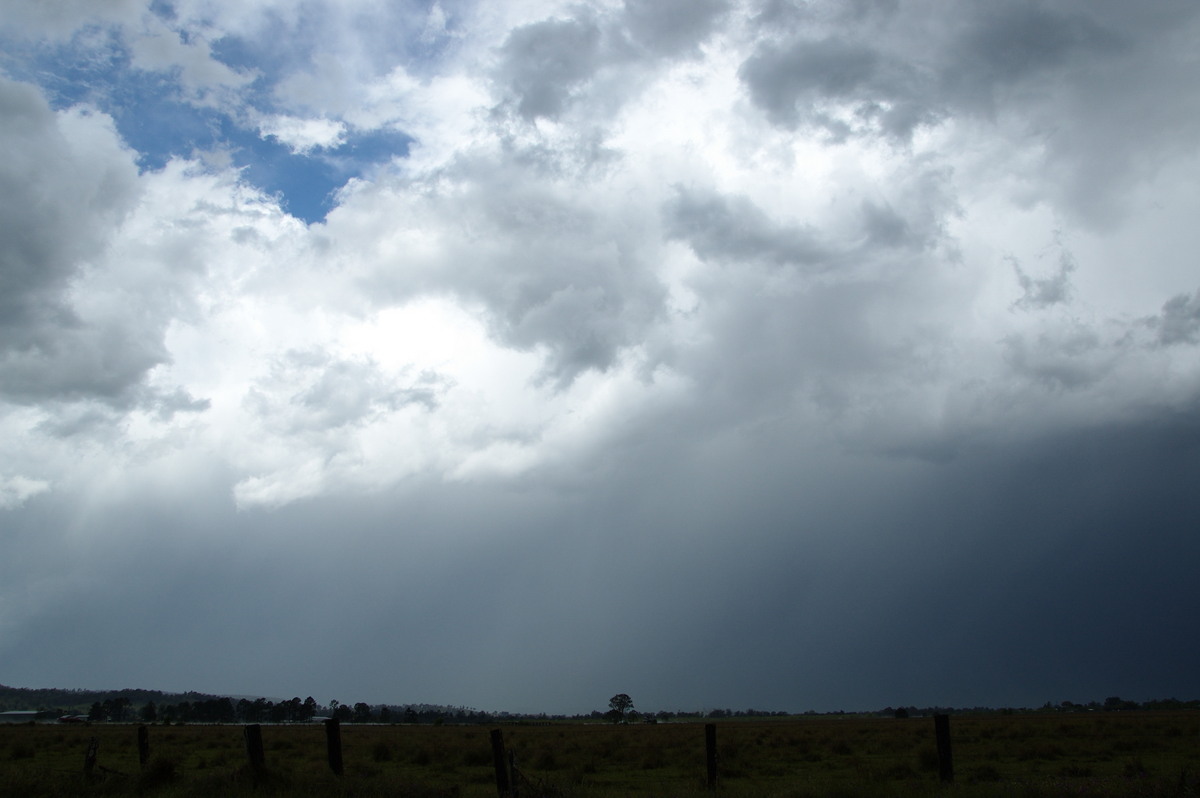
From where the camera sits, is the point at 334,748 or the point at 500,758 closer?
the point at 500,758

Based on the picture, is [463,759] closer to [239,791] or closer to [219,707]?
[239,791]

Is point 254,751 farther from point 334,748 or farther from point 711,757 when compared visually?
point 711,757

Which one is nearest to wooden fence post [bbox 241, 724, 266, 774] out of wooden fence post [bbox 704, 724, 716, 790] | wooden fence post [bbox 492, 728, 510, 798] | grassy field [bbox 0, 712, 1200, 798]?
grassy field [bbox 0, 712, 1200, 798]

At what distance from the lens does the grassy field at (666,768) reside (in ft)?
48.7

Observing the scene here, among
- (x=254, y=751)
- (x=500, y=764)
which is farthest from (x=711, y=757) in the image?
(x=254, y=751)

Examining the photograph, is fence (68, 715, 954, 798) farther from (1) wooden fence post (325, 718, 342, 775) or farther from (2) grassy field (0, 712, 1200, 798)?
(2) grassy field (0, 712, 1200, 798)

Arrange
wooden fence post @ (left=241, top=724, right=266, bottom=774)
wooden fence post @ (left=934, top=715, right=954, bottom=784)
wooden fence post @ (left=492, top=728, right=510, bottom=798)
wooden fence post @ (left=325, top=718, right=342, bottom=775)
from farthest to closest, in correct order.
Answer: wooden fence post @ (left=934, top=715, right=954, bottom=784) → wooden fence post @ (left=325, top=718, right=342, bottom=775) → wooden fence post @ (left=241, top=724, right=266, bottom=774) → wooden fence post @ (left=492, top=728, right=510, bottom=798)

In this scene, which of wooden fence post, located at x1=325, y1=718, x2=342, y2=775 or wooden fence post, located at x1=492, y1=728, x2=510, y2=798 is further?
wooden fence post, located at x1=325, y1=718, x2=342, y2=775

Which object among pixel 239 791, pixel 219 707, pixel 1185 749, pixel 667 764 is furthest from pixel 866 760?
pixel 219 707

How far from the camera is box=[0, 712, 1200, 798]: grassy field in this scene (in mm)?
14844

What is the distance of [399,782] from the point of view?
15141 millimetres

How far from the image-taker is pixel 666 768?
95.9 ft

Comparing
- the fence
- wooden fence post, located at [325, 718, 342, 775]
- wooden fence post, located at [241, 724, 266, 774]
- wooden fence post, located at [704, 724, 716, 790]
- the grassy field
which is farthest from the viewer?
wooden fence post, located at [704, 724, 716, 790]

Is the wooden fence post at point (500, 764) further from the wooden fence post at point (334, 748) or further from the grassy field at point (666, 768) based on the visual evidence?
the wooden fence post at point (334, 748)
